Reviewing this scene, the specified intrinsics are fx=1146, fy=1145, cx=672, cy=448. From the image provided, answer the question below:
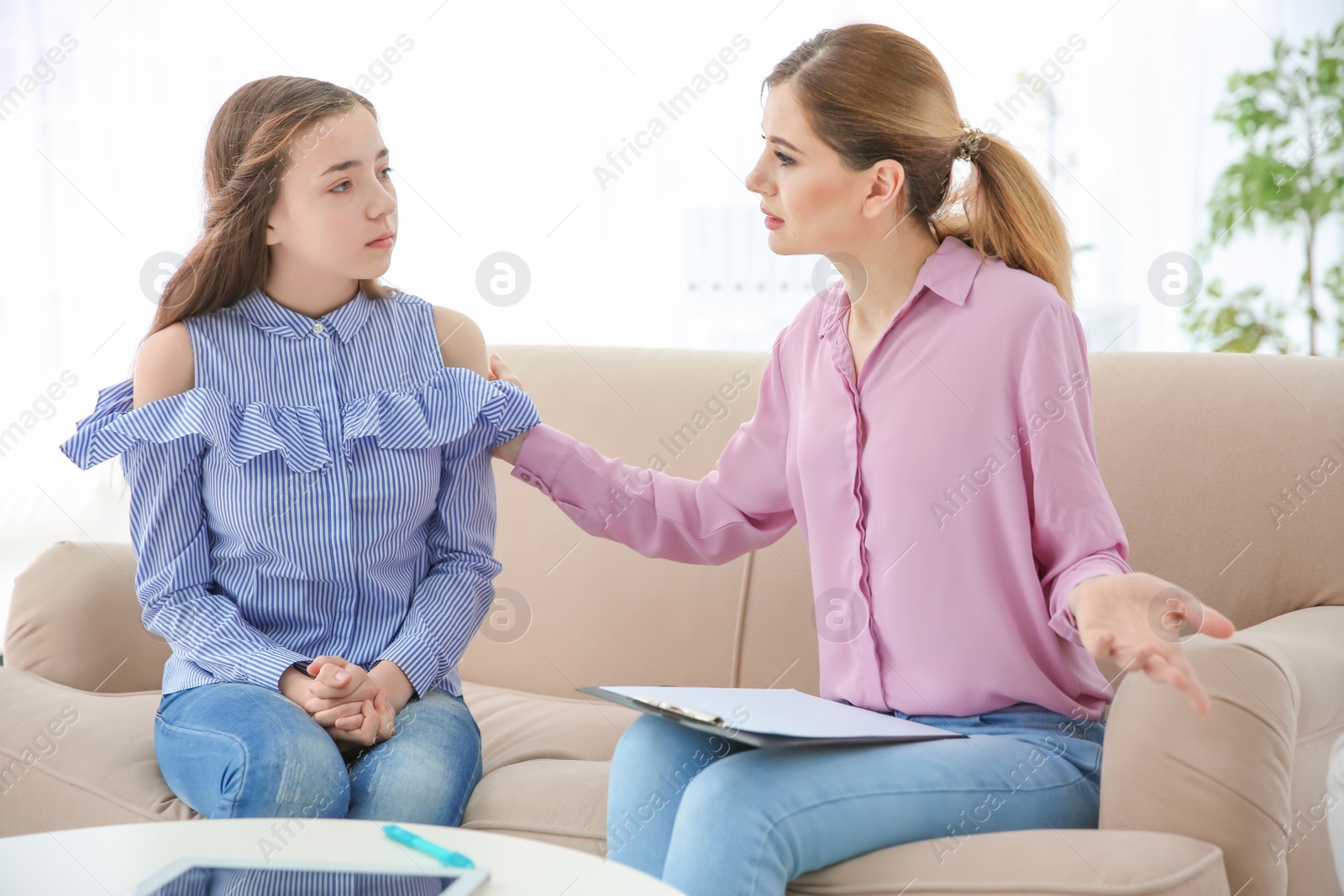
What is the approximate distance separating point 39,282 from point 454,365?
2.36 m

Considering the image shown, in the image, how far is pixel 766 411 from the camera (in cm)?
150

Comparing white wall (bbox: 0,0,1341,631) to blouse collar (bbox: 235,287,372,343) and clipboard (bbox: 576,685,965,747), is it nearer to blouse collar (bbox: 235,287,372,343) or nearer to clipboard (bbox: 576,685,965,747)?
blouse collar (bbox: 235,287,372,343)

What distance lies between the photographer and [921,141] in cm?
130

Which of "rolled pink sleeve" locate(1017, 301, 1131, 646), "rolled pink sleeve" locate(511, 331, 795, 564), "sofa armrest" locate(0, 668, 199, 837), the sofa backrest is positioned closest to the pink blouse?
"rolled pink sleeve" locate(1017, 301, 1131, 646)

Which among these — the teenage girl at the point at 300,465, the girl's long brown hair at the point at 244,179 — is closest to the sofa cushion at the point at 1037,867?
the teenage girl at the point at 300,465

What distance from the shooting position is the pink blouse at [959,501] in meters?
1.21

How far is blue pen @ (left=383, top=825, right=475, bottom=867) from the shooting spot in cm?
87

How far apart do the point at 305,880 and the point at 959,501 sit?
29.3 inches

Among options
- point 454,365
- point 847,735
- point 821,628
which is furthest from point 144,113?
point 847,735

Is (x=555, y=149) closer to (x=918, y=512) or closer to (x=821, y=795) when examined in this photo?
(x=918, y=512)

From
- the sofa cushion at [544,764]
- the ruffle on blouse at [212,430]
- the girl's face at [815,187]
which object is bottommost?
the sofa cushion at [544,764]

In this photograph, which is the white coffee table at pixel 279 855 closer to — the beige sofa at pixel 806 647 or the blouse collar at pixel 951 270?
the beige sofa at pixel 806 647

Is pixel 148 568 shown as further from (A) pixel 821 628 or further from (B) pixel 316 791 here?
(A) pixel 821 628

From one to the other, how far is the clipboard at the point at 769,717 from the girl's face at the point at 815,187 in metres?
0.51
